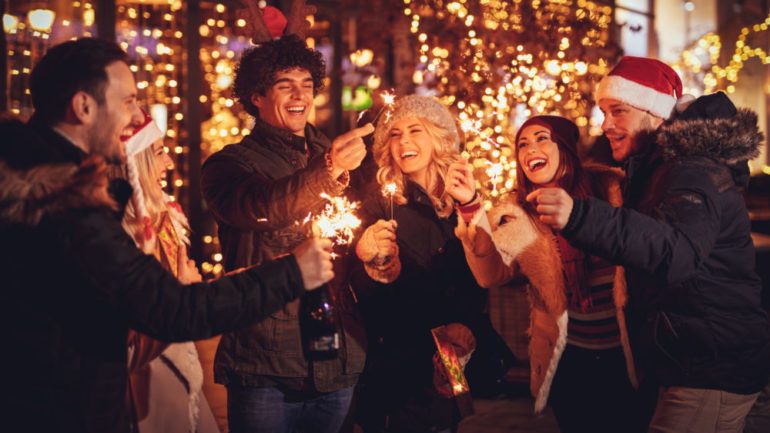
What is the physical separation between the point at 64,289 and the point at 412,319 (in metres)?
1.89

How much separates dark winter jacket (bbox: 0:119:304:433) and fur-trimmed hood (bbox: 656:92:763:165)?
2039mm

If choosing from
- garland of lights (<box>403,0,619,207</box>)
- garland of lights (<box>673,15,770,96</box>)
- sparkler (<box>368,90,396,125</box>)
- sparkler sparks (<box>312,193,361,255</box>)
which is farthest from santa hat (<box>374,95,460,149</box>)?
garland of lights (<box>673,15,770,96</box>)

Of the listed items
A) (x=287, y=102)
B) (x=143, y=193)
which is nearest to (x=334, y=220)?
(x=287, y=102)

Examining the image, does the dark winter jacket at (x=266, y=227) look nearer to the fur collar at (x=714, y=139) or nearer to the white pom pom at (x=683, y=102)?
the fur collar at (x=714, y=139)

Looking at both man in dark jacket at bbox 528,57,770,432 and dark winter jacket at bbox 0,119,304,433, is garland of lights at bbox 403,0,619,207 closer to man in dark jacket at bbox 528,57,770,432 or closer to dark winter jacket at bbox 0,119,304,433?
man in dark jacket at bbox 528,57,770,432

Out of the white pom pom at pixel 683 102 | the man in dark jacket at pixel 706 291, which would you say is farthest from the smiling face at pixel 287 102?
the white pom pom at pixel 683 102

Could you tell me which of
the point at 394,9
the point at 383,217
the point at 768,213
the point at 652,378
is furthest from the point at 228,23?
the point at 768,213

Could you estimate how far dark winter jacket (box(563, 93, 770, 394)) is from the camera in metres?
3.19

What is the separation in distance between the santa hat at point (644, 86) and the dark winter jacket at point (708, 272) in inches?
15.8

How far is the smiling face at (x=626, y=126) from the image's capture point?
3932mm

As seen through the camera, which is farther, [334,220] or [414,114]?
[414,114]

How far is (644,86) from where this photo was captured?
3.96 metres

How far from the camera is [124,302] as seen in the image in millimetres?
2391

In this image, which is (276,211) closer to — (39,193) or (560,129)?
(39,193)
